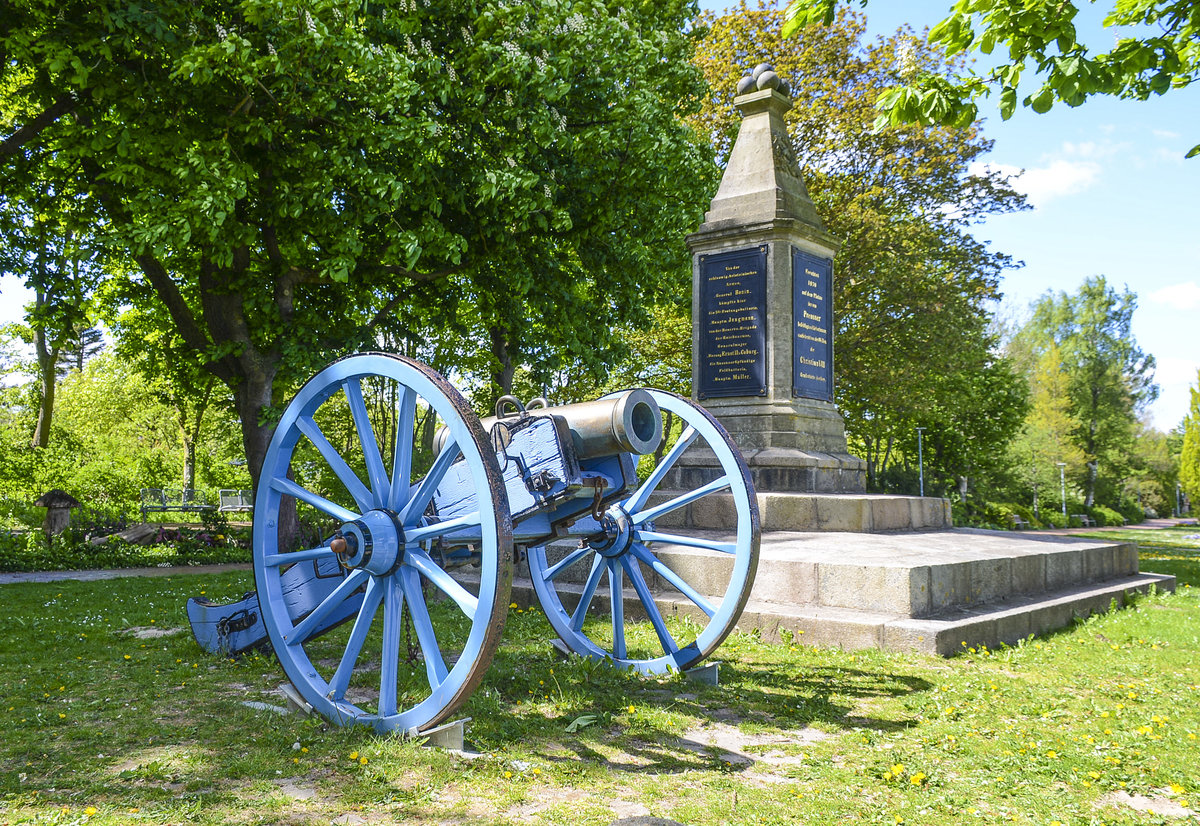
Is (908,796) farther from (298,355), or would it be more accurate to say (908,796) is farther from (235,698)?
(298,355)

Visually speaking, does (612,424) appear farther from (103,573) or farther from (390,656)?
(103,573)

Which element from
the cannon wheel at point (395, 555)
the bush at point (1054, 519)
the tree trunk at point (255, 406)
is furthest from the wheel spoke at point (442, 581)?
the bush at point (1054, 519)

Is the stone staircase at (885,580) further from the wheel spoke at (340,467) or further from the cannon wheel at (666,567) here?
the wheel spoke at (340,467)

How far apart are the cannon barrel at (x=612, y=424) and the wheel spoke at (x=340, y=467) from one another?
55cm

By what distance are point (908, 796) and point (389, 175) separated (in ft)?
30.4

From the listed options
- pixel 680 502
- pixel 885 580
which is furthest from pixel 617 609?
pixel 885 580

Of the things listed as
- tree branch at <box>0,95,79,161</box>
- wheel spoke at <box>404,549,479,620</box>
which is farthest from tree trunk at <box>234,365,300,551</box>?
wheel spoke at <box>404,549,479,620</box>

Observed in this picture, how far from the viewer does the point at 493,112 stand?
39.0ft

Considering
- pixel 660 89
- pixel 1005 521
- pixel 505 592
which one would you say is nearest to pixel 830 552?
pixel 505 592

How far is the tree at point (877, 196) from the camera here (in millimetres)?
18656

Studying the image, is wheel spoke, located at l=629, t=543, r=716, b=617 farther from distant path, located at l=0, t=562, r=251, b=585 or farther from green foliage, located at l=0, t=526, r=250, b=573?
green foliage, located at l=0, t=526, r=250, b=573

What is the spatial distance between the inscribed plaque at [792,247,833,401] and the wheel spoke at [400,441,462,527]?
256 inches

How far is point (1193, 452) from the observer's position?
44.9 meters

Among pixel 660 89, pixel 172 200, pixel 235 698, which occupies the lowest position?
pixel 235 698
